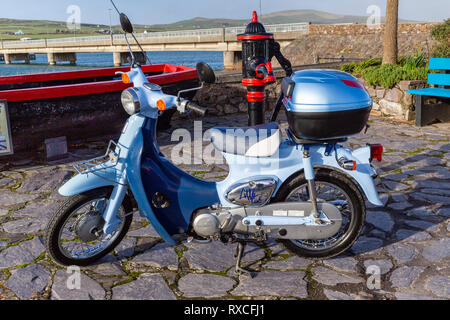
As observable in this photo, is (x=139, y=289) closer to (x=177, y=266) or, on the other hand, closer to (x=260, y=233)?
(x=177, y=266)

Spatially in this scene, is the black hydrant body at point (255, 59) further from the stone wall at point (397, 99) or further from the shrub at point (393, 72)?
the shrub at point (393, 72)

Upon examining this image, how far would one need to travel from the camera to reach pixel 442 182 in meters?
4.79

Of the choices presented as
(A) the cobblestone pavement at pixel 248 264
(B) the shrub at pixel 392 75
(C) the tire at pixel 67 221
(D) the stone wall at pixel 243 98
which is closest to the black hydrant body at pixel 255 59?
(A) the cobblestone pavement at pixel 248 264

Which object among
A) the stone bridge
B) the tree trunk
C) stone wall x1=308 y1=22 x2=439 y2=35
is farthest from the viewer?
the stone bridge

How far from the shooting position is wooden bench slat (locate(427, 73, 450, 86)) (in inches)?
289

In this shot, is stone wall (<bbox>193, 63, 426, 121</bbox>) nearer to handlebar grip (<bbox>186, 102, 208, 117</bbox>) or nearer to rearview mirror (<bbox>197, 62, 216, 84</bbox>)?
rearview mirror (<bbox>197, 62, 216, 84</bbox>)

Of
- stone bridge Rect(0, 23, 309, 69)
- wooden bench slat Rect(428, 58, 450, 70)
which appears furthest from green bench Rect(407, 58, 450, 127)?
stone bridge Rect(0, 23, 309, 69)

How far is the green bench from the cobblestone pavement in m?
3.16

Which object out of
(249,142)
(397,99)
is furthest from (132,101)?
(397,99)

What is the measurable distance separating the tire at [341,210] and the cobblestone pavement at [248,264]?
0.35 feet

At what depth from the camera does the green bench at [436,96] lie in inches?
289
